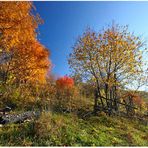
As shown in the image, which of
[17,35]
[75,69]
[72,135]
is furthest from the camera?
[75,69]

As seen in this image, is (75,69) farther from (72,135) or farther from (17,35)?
(72,135)

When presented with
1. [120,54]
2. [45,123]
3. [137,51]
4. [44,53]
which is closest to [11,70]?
[44,53]

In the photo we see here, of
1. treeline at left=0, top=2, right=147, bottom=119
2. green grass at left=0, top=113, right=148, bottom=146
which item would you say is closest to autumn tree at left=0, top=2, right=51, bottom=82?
treeline at left=0, top=2, right=147, bottom=119

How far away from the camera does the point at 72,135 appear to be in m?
10.6

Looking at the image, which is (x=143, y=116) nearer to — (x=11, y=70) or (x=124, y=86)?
(x=124, y=86)

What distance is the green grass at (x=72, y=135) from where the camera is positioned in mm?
9539

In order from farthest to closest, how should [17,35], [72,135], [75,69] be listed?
[75,69]
[17,35]
[72,135]

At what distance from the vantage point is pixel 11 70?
25125mm

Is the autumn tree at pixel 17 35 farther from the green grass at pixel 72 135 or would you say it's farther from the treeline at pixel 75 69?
the green grass at pixel 72 135

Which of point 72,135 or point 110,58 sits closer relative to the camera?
point 72,135

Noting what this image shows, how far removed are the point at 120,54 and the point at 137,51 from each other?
1952 mm

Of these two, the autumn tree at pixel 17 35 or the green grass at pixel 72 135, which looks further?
the autumn tree at pixel 17 35

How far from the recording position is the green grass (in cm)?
954

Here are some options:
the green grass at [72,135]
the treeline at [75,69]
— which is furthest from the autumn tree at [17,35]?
the green grass at [72,135]
